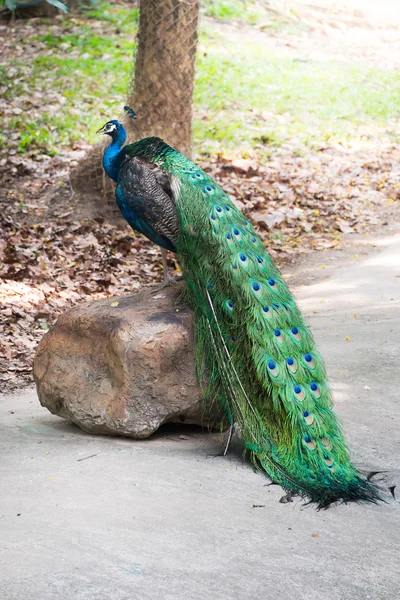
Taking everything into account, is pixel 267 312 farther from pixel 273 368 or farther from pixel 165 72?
pixel 165 72

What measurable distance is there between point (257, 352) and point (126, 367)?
75 centimetres

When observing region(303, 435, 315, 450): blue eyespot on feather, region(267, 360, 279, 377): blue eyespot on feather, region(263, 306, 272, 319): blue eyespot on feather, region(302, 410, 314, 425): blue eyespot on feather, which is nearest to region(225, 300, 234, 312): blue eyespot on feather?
region(263, 306, 272, 319): blue eyespot on feather

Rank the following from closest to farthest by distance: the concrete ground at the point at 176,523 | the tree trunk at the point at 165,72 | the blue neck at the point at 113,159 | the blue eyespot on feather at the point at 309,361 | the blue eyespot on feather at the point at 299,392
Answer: the concrete ground at the point at 176,523 → the blue eyespot on feather at the point at 299,392 → the blue eyespot on feather at the point at 309,361 → the blue neck at the point at 113,159 → the tree trunk at the point at 165,72

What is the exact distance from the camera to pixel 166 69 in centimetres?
960

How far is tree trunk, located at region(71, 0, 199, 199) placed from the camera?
9.52 meters

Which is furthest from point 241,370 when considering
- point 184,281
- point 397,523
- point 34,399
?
point 34,399

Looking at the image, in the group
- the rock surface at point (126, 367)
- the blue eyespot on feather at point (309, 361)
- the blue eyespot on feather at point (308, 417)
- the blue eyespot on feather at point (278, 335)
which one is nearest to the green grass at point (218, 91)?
the rock surface at point (126, 367)

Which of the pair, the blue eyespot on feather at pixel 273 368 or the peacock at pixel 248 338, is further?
the blue eyespot on feather at pixel 273 368

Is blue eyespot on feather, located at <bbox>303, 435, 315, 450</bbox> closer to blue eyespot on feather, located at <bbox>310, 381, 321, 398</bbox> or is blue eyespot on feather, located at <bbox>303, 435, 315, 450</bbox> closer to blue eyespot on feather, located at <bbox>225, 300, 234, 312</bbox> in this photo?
blue eyespot on feather, located at <bbox>310, 381, 321, 398</bbox>

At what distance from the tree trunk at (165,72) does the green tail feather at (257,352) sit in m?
4.84

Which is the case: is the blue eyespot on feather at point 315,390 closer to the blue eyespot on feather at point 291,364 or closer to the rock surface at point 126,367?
the blue eyespot on feather at point 291,364

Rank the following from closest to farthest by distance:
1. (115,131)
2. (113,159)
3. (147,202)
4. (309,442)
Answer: (309,442) → (147,202) → (113,159) → (115,131)

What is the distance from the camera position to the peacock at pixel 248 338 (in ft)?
14.2

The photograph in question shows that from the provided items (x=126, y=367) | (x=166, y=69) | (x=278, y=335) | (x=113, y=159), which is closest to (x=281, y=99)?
(x=166, y=69)
